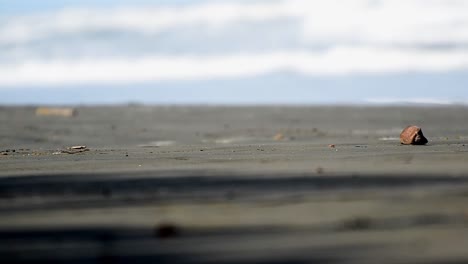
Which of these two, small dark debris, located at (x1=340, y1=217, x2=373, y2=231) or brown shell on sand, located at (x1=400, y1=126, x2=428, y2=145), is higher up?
brown shell on sand, located at (x1=400, y1=126, x2=428, y2=145)

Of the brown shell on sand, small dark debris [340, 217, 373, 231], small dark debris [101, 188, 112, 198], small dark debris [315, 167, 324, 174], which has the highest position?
the brown shell on sand

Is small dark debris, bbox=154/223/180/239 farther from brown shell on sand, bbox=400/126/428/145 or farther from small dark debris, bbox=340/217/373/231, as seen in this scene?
brown shell on sand, bbox=400/126/428/145

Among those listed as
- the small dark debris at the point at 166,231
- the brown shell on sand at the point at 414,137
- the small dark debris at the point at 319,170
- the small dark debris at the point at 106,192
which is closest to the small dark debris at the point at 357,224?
the small dark debris at the point at 166,231

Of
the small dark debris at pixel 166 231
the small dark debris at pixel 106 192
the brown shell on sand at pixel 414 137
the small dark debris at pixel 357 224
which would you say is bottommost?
the small dark debris at pixel 357 224

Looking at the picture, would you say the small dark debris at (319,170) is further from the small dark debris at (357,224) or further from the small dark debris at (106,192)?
the small dark debris at (357,224)

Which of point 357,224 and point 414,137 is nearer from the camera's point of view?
point 357,224

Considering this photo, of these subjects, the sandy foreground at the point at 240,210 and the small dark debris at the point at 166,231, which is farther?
the small dark debris at the point at 166,231

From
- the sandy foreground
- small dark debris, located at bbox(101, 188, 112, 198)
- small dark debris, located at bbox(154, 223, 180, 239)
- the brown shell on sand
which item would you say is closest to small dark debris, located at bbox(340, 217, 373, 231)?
the sandy foreground

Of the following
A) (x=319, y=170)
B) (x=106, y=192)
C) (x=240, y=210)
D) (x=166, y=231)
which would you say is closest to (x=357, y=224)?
(x=240, y=210)

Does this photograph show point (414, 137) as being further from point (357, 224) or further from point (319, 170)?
point (357, 224)

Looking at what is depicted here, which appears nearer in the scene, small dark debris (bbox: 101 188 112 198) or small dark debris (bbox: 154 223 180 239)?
small dark debris (bbox: 154 223 180 239)

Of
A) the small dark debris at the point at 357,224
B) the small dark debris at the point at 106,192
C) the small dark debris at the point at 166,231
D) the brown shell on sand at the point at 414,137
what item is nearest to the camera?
the small dark debris at the point at 166,231

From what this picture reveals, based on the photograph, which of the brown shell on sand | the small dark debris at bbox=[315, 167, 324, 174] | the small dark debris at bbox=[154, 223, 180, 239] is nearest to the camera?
the small dark debris at bbox=[154, 223, 180, 239]

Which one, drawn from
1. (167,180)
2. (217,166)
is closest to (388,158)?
(217,166)
